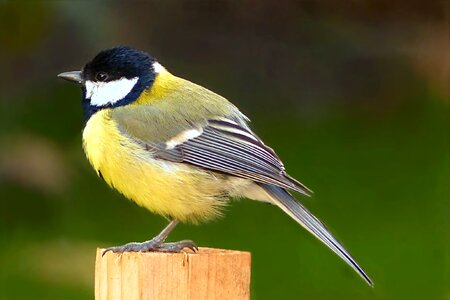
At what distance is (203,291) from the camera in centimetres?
172

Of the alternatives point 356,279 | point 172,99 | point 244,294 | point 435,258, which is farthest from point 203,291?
point 435,258

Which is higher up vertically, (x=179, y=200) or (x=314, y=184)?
(x=314, y=184)

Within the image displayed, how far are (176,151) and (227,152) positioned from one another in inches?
4.9

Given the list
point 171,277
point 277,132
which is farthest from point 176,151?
point 277,132

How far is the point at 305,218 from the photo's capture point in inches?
85.9

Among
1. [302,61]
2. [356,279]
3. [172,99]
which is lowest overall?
[356,279]

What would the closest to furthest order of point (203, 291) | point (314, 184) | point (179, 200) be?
point (203, 291), point (179, 200), point (314, 184)

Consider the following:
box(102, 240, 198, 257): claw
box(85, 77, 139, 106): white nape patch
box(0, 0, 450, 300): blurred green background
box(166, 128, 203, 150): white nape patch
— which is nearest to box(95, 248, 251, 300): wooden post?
box(102, 240, 198, 257): claw

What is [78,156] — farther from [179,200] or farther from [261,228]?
[179,200]

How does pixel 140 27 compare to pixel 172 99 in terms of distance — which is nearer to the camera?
pixel 172 99

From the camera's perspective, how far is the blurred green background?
3.28 m

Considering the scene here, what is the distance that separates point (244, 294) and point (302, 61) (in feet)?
6.32

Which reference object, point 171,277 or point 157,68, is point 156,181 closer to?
point 157,68

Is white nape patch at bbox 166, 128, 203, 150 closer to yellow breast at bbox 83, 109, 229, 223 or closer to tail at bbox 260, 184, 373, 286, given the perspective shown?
yellow breast at bbox 83, 109, 229, 223
